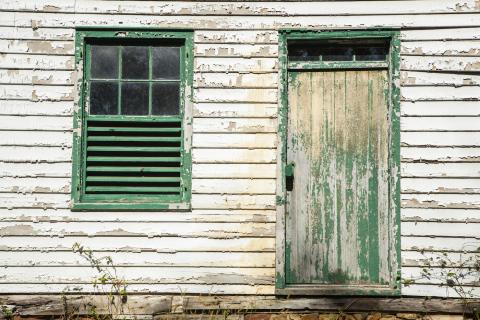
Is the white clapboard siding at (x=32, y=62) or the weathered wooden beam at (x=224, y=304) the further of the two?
the white clapboard siding at (x=32, y=62)

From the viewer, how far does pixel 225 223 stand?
16.9ft

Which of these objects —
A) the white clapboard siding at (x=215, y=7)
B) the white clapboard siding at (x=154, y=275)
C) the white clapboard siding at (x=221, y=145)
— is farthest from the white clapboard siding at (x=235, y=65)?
the white clapboard siding at (x=154, y=275)

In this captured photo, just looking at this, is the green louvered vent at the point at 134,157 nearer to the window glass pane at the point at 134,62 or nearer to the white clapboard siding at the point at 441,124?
the window glass pane at the point at 134,62

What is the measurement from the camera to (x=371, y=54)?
17.5 ft

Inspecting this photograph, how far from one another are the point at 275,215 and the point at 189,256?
0.92 meters

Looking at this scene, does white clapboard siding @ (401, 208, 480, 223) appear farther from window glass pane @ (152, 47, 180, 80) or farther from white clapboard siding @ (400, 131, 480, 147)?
window glass pane @ (152, 47, 180, 80)

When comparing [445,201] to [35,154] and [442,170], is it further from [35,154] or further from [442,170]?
[35,154]

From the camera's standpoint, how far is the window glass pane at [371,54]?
17.5 ft

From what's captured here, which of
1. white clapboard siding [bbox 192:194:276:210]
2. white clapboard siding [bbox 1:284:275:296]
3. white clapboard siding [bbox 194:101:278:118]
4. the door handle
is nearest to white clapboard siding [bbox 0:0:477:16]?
white clapboard siding [bbox 194:101:278:118]

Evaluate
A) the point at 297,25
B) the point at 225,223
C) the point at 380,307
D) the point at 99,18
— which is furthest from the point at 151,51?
the point at 380,307

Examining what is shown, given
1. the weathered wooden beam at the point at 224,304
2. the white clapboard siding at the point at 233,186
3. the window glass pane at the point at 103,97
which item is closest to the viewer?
the weathered wooden beam at the point at 224,304

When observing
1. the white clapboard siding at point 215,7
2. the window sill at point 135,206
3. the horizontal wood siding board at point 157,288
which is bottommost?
the horizontal wood siding board at point 157,288

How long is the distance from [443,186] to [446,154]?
1.01ft

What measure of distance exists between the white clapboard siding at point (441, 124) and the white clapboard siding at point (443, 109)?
48 mm
